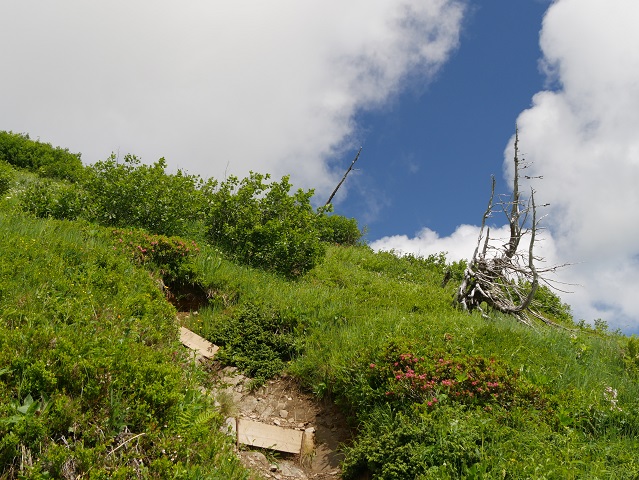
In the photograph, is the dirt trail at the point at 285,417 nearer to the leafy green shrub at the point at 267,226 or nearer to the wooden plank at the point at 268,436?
the wooden plank at the point at 268,436

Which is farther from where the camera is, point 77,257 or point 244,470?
point 77,257

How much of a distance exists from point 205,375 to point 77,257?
2958 millimetres

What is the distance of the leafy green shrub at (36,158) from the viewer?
26.1 meters

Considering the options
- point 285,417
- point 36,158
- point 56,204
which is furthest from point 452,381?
point 36,158

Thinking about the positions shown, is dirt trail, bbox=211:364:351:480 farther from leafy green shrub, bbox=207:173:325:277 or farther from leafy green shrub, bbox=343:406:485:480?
leafy green shrub, bbox=207:173:325:277

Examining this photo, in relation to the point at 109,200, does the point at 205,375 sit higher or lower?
lower

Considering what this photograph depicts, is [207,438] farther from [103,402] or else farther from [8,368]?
[8,368]

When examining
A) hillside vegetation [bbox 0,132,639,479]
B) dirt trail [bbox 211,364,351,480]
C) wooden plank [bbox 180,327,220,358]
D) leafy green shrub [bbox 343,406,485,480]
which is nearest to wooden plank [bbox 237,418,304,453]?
Answer: dirt trail [bbox 211,364,351,480]

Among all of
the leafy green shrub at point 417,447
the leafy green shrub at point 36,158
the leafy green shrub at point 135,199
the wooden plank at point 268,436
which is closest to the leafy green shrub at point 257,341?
the wooden plank at point 268,436

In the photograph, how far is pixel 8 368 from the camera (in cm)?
434

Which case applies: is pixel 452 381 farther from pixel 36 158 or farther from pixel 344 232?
pixel 36 158

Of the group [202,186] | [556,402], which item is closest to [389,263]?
[202,186]

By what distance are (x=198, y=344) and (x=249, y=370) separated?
1101mm

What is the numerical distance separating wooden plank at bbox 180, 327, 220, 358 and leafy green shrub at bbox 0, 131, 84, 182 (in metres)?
20.1
